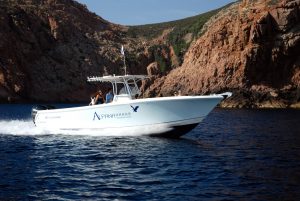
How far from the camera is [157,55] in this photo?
14712 cm

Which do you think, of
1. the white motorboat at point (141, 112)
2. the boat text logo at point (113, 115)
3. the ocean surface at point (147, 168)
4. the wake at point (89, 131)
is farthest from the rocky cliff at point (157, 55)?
the boat text logo at point (113, 115)

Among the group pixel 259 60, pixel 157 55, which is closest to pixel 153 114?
pixel 259 60

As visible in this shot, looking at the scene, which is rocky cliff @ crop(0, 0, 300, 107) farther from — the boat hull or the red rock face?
the boat hull

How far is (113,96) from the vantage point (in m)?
29.0

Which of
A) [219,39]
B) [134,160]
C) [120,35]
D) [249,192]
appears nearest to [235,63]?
[219,39]

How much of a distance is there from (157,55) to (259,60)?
72.9m

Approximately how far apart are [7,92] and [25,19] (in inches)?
1126

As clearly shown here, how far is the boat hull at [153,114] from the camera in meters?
26.5

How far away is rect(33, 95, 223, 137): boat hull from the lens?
26.5 meters

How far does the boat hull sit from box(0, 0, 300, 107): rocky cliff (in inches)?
1873

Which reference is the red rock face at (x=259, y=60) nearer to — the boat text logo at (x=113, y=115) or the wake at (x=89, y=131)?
the wake at (x=89, y=131)

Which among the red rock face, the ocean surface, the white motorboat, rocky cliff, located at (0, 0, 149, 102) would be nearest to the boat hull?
the white motorboat

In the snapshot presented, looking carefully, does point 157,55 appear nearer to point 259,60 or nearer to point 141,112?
point 259,60

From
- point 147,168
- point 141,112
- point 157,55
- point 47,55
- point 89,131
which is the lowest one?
point 147,168
